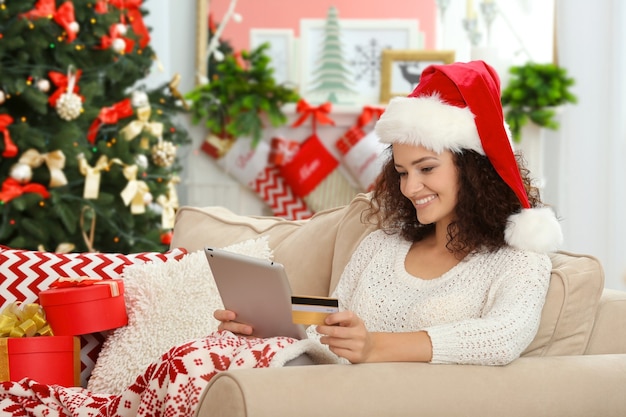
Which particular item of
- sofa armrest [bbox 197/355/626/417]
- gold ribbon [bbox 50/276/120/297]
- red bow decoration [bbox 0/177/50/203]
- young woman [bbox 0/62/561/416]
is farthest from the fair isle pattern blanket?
red bow decoration [bbox 0/177/50/203]

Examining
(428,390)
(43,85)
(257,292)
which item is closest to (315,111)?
(43,85)

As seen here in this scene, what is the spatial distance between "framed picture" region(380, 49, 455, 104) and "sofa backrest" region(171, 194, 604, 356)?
2.77 meters

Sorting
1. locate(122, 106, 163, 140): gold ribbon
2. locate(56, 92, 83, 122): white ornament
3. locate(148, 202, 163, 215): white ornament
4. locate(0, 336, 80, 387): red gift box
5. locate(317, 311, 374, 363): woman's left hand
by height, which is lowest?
locate(0, 336, 80, 387): red gift box

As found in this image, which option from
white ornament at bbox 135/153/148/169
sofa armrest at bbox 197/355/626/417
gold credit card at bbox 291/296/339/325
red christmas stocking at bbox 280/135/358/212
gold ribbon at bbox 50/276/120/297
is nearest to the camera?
sofa armrest at bbox 197/355/626/417

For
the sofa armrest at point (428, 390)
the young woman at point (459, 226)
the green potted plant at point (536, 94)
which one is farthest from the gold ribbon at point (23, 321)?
the green potted plant at point (536, 94)

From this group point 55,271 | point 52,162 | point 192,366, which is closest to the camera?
point 192,366

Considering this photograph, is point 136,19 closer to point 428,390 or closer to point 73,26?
point 73,26

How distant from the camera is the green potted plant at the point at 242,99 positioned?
5152mm

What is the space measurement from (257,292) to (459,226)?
18.7 inches

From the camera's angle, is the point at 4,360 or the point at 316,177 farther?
the point at 316,177

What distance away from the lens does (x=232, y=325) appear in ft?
6.44

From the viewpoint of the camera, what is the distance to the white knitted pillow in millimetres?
2295

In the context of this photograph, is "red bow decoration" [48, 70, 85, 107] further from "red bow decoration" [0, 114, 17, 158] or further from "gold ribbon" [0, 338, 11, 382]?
"gold ribbon" [0, 338, 11, 382]

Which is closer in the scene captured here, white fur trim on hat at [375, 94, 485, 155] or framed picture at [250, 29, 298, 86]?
white fur trim on hat at [375, 94, 485, 155]
